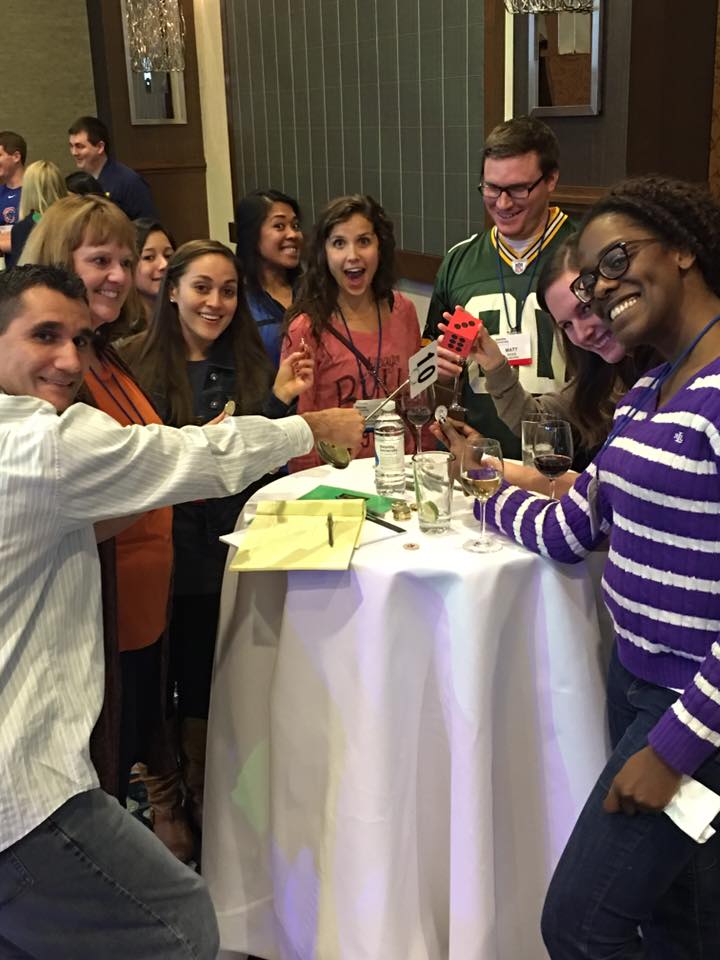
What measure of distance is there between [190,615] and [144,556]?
1.67 ft

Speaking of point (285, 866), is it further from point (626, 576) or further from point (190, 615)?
point (626, 576)

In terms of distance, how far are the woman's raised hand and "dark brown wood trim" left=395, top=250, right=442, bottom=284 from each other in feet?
8.58

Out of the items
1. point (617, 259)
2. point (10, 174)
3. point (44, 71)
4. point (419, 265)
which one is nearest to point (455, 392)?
point (617, 259)

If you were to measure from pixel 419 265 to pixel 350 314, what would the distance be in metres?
2.28

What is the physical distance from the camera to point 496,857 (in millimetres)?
1938

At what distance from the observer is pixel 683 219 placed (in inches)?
57.9

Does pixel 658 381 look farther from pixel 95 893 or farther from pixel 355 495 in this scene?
pixel 95 893

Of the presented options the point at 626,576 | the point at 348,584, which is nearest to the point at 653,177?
the point at 626,576

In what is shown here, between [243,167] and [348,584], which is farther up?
[243,167]

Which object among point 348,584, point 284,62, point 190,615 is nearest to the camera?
point 348,584

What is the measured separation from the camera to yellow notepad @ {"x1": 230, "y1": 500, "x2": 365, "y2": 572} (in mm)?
1842

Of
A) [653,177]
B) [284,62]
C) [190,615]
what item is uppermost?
[284,62]

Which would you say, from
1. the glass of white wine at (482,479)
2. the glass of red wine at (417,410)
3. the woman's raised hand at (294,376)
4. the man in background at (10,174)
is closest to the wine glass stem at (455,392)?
the glass of red wine at (417,410)

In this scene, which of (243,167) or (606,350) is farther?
(243,167)
